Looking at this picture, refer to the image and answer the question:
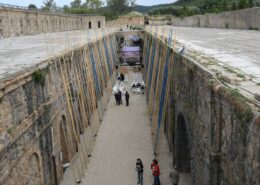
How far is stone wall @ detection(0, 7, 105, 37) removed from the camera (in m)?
27.3

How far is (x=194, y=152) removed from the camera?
24.7 feet

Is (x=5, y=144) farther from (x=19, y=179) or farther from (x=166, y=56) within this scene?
(x=166, y=56)

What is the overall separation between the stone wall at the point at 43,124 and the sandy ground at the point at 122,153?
13.5 inches

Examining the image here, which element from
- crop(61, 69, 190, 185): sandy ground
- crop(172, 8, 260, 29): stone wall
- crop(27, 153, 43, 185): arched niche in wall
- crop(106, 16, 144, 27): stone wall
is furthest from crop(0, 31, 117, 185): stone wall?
crop(106, 16, 144, 27): stone wall

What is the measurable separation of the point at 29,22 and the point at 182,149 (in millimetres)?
25986

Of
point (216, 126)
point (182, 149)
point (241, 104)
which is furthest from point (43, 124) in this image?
point (241, 104)

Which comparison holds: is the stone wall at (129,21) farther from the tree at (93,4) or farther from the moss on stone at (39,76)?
the moss on stone at (39,76)

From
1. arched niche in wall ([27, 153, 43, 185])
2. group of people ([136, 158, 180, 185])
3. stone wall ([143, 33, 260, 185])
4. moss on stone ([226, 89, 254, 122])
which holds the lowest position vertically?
group of people ([136, 158, 180, 185])

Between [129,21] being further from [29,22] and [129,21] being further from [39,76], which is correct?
[39,76]

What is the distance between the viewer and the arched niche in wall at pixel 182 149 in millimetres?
10180

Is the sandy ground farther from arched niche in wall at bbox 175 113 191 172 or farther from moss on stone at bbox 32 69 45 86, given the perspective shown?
moss on stone at bbox 32 69 45 86

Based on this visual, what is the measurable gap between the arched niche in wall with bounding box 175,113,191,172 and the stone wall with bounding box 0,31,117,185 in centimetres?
283

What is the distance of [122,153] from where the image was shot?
11.9 m

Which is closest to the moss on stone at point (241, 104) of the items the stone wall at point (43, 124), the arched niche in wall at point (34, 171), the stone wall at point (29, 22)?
the stone wall at point (43, 124)
